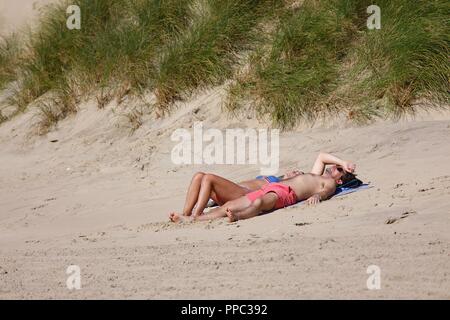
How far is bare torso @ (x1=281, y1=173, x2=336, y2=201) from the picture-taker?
6.79 meters

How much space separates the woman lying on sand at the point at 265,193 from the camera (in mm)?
6520

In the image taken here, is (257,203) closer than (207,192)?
Yes

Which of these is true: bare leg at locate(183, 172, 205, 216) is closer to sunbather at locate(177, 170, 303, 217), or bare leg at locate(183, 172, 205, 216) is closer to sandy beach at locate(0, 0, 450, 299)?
sunbather at locate(177, 170, 303, 217)

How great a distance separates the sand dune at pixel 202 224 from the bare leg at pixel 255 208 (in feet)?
0.42

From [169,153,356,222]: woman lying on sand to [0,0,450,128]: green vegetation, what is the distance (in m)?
1.38

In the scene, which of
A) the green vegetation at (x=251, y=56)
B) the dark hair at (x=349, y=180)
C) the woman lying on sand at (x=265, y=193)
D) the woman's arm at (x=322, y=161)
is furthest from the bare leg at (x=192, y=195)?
the green vegetation at (x=251, y=56)

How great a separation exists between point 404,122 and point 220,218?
2.40 metres

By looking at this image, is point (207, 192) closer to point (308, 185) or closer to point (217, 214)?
point (217, 214)

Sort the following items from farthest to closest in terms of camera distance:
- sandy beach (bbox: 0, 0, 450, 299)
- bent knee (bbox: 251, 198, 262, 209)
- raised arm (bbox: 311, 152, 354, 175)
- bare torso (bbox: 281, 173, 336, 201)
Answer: raised arm (bbox: 311, 152, 354, 175)
bare torso (bbox: 281, 173, 336, 201)
bent knee (bbox: 251, 198, 262, 209)
sandy beach (bbox: 0, 0, 450, 299)

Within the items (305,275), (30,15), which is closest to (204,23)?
(30,15)

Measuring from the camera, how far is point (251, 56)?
9180 millimetres

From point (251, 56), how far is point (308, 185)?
278cm

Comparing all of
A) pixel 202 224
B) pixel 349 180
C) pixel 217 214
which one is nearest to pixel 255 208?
pixel 217 214

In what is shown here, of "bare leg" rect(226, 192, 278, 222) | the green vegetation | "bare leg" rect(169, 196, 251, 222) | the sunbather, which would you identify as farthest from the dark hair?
the green vegetation
